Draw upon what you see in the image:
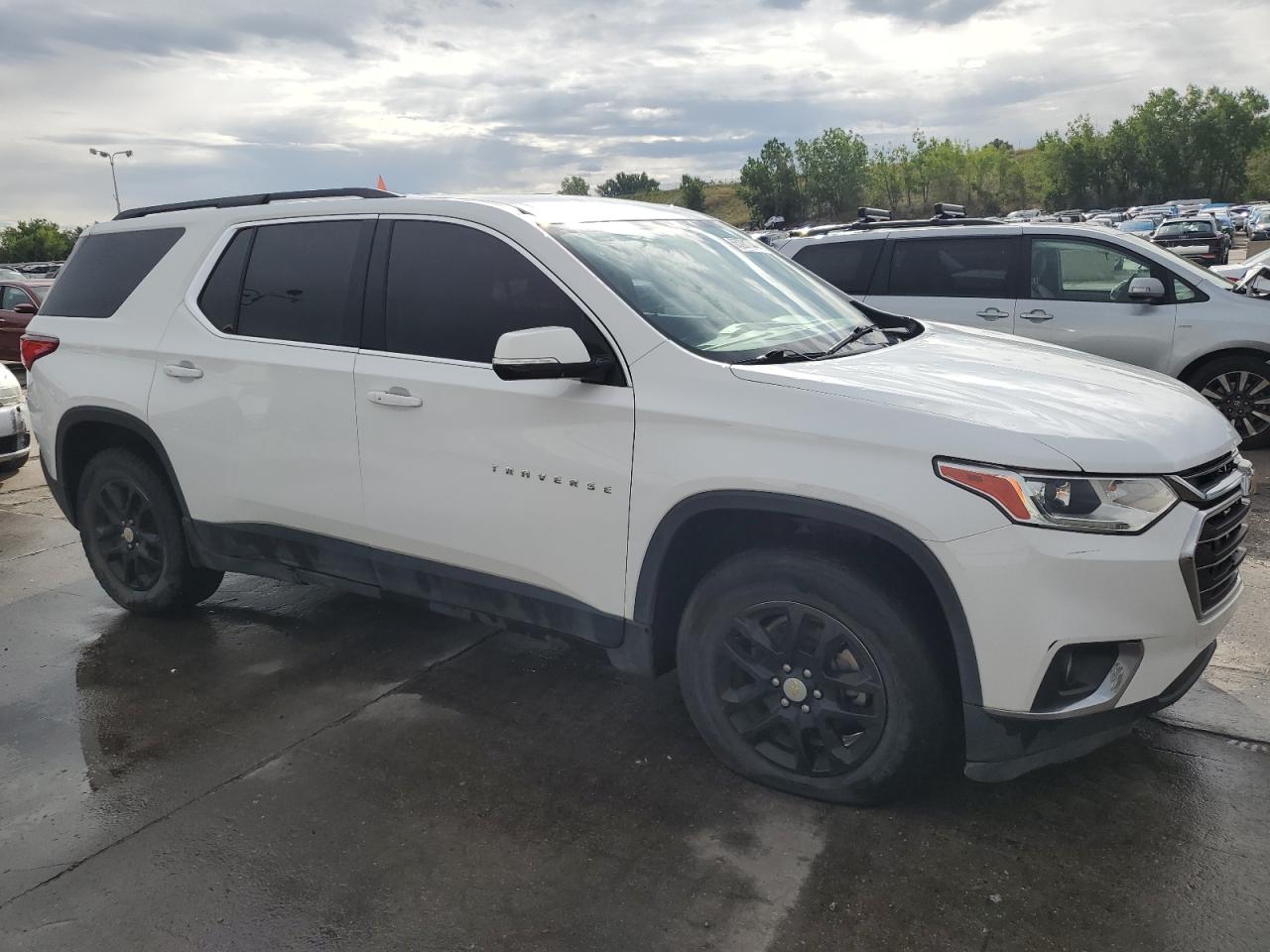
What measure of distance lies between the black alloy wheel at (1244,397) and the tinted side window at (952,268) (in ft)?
5.48

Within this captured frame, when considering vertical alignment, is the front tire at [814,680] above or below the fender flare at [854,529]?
below

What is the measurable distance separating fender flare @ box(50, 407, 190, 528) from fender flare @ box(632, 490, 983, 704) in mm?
2501

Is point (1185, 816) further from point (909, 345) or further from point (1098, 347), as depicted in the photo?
point (1098, 347)

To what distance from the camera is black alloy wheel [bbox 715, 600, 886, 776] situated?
2934 mm

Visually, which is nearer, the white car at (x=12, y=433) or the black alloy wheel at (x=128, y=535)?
the black alloy wheel at (x=128, y=535)

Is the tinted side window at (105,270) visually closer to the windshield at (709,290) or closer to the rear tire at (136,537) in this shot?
the rear tire at (136,537)

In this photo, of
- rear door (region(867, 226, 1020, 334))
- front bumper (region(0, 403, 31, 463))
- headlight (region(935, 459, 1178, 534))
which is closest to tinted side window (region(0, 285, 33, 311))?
front bumper (region(0, 403, 31, 463))

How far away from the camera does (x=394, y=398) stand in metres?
3.66

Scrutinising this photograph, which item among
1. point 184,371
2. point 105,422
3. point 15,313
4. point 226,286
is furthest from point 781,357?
point 15,313

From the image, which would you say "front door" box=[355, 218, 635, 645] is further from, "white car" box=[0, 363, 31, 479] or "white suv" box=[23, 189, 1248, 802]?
"white car" box=[0, 363, 31, 479]

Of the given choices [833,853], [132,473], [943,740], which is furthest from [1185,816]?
[132,473]

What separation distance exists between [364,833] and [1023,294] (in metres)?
6.58

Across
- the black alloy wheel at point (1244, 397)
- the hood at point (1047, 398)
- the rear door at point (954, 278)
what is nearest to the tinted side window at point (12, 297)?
the rear door at point (954, 278)

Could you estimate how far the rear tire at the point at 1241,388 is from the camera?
7629 millimetres
